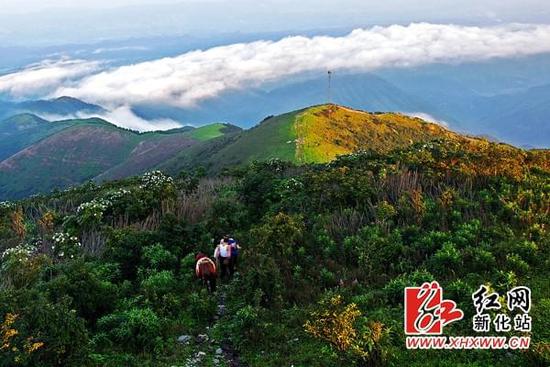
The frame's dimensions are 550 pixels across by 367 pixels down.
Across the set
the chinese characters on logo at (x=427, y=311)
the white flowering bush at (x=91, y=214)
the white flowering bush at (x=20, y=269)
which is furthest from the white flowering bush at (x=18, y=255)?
the chinese characters on logo at (x=427, y=311)

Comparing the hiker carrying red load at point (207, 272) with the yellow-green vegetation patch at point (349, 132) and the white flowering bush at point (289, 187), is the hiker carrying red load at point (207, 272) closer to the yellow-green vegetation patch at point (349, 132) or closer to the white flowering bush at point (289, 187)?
the white flowering bush at point (289, 187)

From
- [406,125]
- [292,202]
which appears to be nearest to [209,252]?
[292,202]

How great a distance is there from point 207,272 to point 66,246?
7092 mm

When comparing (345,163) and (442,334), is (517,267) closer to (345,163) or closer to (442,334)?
(442,334)

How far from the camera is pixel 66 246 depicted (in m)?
20.1

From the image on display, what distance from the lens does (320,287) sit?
1588 centimetres

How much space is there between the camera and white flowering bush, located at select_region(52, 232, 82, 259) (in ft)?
65.1

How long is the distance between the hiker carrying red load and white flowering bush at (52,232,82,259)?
19.9 feet

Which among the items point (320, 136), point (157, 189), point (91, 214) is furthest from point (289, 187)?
point (320, 136)

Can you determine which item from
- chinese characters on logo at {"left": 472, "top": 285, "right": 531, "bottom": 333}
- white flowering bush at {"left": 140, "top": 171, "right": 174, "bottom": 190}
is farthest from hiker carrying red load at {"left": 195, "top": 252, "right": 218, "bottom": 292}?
white flowering bush at {"left": 140, "top": 171, "right": 174, "bottom": 190}

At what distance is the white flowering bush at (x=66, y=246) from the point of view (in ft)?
65.1

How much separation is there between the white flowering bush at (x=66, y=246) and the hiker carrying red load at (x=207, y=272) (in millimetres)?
6068

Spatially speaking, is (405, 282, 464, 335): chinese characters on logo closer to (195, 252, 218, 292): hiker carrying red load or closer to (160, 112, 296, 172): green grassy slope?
(195, 252, 218, 292): hiker carrying red load

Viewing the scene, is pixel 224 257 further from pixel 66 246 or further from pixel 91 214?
pixel 91 214
